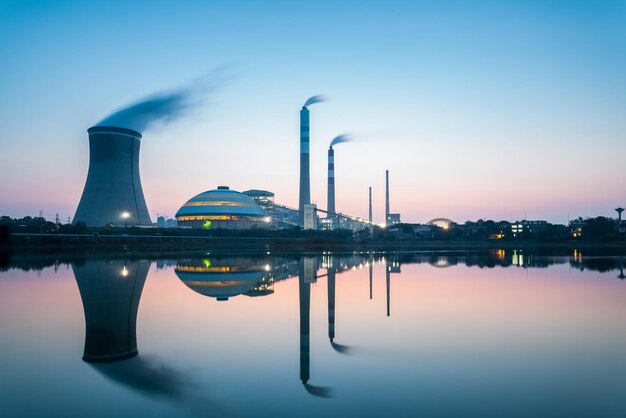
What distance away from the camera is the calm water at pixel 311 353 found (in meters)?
4.74

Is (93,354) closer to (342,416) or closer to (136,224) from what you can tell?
(342,416)

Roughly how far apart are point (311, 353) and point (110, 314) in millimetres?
5306

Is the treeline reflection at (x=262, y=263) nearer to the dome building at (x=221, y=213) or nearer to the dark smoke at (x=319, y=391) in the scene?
the dark smoke at (x=319, y=391)

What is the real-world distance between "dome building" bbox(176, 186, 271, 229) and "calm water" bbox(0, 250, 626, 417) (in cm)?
7359

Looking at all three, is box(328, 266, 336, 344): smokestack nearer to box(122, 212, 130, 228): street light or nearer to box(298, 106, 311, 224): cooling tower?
box(122, 212, 130, 228): street light

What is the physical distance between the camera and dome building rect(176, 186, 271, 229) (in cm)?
8650

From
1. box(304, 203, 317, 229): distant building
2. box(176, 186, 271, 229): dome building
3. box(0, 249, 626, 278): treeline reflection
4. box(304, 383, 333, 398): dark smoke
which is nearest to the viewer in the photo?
box(304, 383, 333, 398): dark smoke

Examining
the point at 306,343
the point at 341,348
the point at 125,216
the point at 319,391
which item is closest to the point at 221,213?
the point at 125,216

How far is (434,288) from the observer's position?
47.2ft

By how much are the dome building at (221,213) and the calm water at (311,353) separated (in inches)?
2897

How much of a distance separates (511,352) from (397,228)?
8916cm

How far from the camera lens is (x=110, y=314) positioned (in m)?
9.65

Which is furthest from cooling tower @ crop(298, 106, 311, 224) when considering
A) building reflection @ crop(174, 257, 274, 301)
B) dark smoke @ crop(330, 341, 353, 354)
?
dark smoke @ crop(330, 341, 353, 354)

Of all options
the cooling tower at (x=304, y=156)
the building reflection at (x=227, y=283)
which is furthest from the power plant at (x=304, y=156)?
the building reflection at (x=227, y=283)
